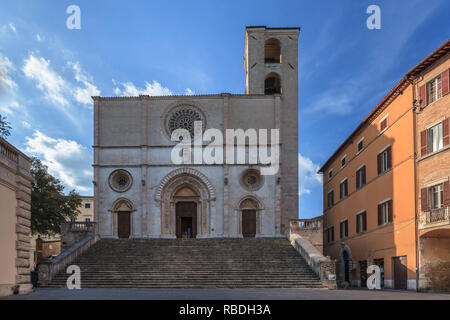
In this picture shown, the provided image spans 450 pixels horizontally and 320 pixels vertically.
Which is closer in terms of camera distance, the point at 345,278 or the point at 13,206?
the point at 13,206

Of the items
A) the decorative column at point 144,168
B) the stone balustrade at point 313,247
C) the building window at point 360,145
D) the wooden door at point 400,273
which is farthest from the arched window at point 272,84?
the wooden door at point 400,273

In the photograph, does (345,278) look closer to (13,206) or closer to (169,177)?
(169,177)

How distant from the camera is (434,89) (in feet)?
65.6

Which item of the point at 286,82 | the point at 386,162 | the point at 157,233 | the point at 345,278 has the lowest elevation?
the point at 345,278

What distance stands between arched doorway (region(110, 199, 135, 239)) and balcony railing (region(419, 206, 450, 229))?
2084 centimetres

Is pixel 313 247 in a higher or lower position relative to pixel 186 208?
lower

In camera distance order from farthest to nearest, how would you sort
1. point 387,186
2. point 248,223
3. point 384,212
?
point 248,223 < point 384,212 < point 387,186

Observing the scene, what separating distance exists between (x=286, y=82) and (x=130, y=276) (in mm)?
21399

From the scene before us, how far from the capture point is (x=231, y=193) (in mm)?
34094

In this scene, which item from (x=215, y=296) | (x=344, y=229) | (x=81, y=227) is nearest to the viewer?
(x=215, y=296)

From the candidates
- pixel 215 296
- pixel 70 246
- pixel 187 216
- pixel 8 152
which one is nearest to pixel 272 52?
pixel 187 216

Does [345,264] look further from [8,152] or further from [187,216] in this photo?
[8,152]

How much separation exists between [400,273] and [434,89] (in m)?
8.71
